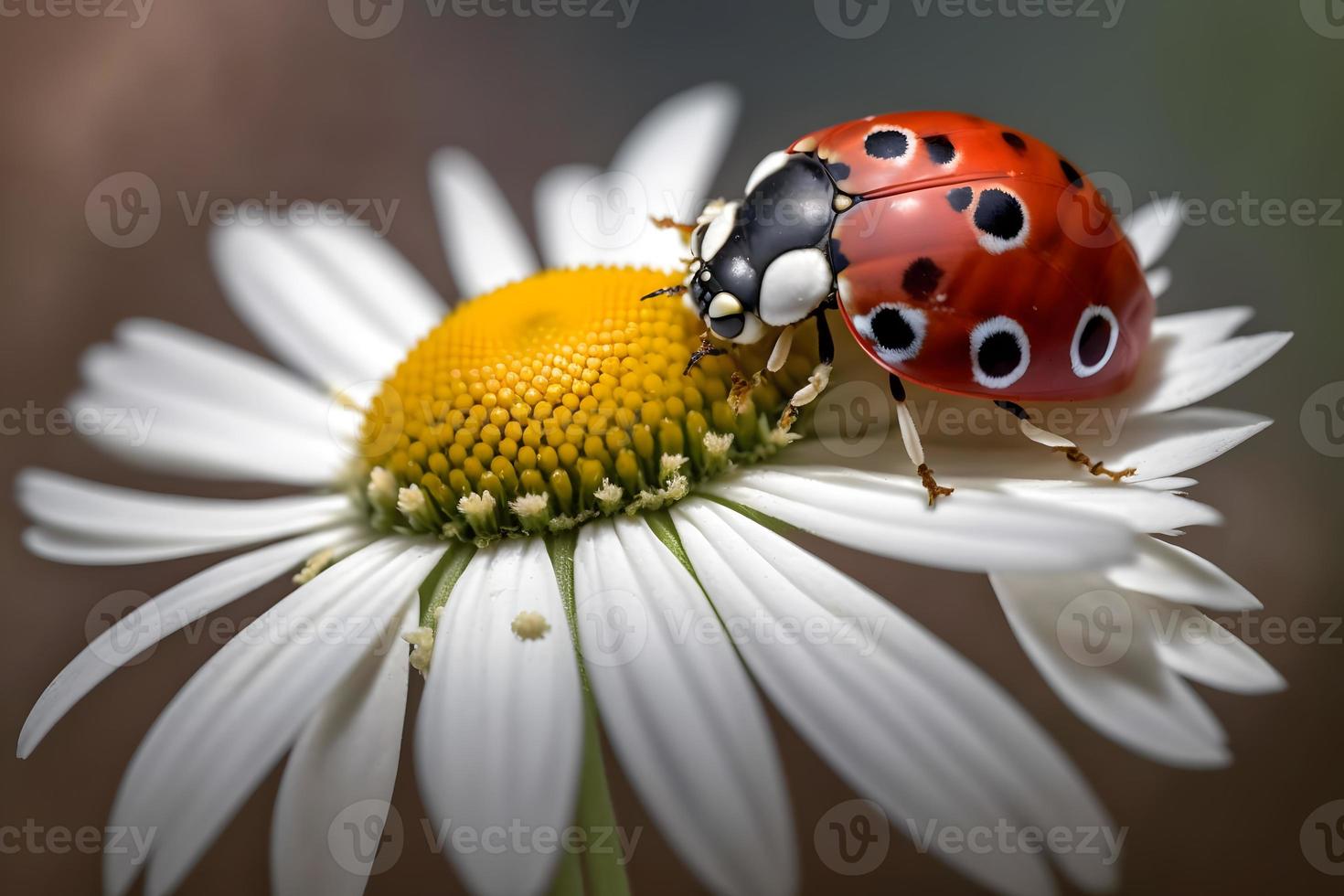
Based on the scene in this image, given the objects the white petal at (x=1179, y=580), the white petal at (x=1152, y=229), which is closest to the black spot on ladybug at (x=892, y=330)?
the white petal at (x=1179, y=580)

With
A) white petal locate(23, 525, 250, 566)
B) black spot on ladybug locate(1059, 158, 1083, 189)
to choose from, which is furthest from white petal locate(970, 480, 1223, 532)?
white petal locate(23, 525, 250, 566)

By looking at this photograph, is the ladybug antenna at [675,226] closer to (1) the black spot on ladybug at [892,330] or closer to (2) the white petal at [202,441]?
(1) the black spot on ladybug at [892,330]

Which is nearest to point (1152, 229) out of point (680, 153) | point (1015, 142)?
point (1015, 142)

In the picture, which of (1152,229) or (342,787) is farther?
(1152,229)

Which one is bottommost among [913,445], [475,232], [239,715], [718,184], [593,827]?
[593,827]

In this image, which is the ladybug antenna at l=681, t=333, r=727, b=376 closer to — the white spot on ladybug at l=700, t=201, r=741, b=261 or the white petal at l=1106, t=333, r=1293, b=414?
the white spot on ladybug at l=700, t=201, r=741, b=261

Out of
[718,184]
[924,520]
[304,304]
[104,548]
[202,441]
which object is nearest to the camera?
[924,520]

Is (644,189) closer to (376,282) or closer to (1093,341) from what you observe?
(376,282)

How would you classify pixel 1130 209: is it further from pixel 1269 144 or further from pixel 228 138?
pixel 228 138
